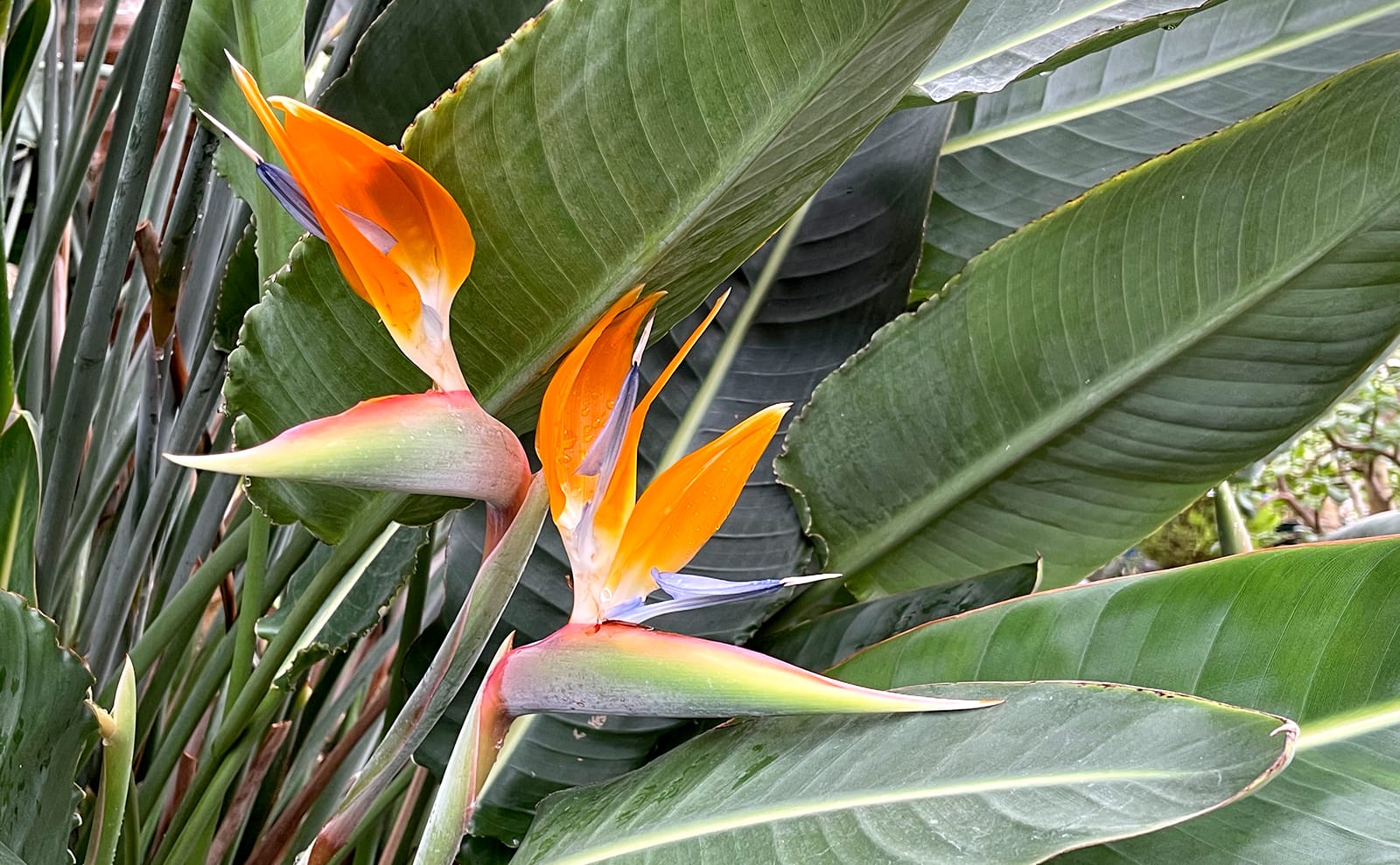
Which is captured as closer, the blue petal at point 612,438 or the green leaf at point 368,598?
the blue petal at point 612,438

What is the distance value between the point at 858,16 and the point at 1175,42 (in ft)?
1.28

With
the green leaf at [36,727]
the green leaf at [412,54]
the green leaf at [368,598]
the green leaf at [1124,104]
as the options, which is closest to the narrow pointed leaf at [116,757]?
the green leaf at [36,727]

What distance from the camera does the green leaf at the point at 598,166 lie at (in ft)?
0.91

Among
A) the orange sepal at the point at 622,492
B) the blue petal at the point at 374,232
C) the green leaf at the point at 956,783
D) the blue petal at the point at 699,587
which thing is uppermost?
the blue petal at the point at 374,232

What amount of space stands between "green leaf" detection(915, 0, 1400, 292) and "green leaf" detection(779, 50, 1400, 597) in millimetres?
147

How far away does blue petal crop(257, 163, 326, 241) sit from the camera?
0.89 ft

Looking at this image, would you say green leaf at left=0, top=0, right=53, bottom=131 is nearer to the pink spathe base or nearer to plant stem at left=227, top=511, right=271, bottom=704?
plant stem at left=227, top=511, right=271, bottom=704

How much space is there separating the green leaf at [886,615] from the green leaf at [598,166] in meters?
0.18

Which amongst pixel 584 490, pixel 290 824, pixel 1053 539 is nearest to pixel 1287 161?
pixel 1053 539

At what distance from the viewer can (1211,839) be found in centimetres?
30

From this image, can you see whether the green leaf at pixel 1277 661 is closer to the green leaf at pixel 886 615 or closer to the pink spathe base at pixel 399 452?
the green leaf at pixel 886 615

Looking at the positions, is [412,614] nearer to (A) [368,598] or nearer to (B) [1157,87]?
(A) [368,598]

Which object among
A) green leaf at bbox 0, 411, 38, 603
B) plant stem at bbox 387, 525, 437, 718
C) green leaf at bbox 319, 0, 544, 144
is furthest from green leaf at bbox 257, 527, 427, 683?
green leaf at bbox 319, 0, 544, 144

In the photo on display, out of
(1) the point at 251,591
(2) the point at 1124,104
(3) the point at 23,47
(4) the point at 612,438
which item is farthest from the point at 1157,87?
(3) the point at 23,47
